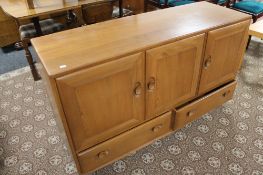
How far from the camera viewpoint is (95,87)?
3.01 feet

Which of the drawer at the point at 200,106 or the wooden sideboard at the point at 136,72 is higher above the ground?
the wooden sideboard at the point at 136,72

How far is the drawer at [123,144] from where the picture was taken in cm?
110

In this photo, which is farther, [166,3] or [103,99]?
[166,3]

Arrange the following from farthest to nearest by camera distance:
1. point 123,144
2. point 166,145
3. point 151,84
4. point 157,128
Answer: point 166,145, point 157,128, point 123,144, point 151,84

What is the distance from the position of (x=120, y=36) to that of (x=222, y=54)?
2.22ft

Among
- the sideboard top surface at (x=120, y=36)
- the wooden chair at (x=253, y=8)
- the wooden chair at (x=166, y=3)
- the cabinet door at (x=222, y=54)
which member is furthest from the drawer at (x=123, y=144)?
the wooden chair at (x=253, y=8)

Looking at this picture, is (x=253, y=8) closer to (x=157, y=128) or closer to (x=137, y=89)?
(x=157, y=128)

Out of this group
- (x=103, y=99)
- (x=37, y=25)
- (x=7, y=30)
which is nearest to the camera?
(x=103, y=99)

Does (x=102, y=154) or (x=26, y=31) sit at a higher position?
(x=26, y=31)

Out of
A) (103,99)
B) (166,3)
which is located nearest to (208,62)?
(103,99)

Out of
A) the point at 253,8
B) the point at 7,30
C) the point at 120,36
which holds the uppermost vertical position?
the point at 120,36

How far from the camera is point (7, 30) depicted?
2.45 meters

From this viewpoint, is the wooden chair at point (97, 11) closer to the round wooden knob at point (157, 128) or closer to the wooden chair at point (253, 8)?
the round wooden knob at point (157, 128)

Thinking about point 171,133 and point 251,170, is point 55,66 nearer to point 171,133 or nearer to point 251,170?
point 171,133
